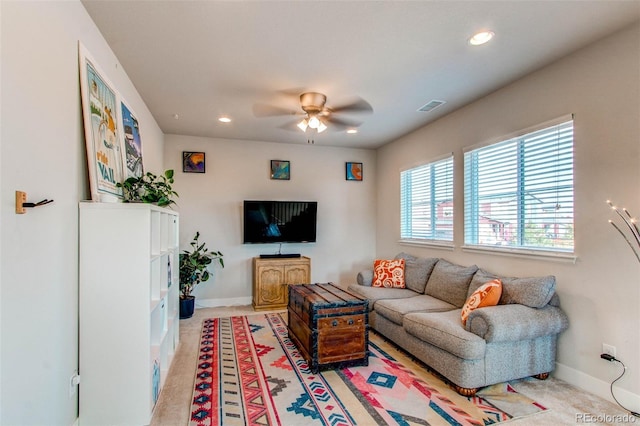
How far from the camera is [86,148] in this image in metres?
2.17

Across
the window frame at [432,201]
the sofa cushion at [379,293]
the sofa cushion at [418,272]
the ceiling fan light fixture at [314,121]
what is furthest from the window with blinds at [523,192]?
the ceiling fan light fixture at [314,121]

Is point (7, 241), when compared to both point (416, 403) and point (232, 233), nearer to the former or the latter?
point (416, 403)

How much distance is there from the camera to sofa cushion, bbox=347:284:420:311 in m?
3.96

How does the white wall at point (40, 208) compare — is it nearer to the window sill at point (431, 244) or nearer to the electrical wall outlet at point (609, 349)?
the electrical wall outlet at point (609, 349)

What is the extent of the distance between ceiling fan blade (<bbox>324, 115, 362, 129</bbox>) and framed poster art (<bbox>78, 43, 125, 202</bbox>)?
2222 millimetres

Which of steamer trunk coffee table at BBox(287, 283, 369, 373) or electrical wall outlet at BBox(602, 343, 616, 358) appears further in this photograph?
steamer trunk coffee table at BBox(287, 283, 369, 373)

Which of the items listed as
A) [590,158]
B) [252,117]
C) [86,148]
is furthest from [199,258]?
[590,158]

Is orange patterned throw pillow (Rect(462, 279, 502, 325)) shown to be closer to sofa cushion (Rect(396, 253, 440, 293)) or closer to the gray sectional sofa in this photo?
the gray sectional sofa

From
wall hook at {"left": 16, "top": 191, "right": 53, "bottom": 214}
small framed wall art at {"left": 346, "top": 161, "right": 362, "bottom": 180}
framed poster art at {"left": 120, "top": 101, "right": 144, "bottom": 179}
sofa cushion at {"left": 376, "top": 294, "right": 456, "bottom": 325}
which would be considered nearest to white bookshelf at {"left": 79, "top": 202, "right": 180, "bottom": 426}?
wall hook at {"left": 16, "top": 191, "right": 53, "bottom": 214}

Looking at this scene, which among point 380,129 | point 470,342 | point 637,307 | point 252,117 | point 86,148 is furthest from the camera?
point 380,129

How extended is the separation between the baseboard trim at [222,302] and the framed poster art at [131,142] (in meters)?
2.52

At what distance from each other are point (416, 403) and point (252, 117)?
361 cm

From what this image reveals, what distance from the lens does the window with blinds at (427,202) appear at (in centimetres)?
437

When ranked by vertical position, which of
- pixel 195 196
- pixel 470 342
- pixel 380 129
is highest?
pixel 380 129
